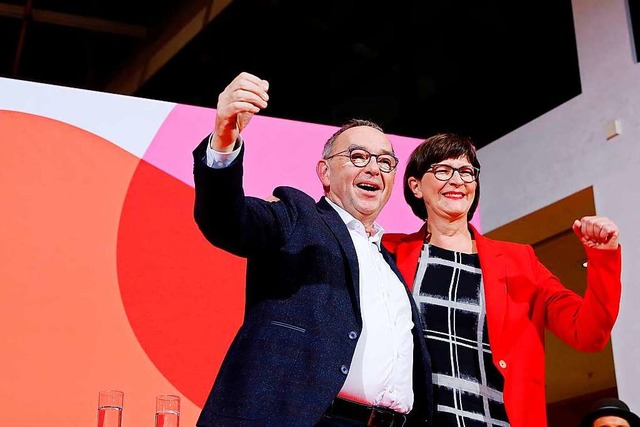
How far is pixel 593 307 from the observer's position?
90.8 inches

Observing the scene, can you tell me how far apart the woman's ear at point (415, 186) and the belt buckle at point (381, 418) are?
783 mm

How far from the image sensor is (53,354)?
2.83 m

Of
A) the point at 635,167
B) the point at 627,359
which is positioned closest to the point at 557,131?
the point at 635,167

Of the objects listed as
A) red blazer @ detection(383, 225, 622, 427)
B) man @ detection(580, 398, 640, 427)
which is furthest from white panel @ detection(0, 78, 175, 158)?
man @ detection(580, 398, 640, 427)

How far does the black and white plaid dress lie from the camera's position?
2254 mm

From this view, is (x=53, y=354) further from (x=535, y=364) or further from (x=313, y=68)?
(x=313, y=68)

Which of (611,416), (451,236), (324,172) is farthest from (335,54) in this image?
(324,172)

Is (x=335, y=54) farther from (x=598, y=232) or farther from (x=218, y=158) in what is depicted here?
(x=218, y=158)

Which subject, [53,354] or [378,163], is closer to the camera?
[378,163]

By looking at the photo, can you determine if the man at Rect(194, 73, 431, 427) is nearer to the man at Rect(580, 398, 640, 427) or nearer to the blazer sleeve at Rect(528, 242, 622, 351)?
the blazer sleeve at Rect(528, 242, 622, 351)

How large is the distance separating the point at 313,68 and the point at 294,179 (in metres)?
4.32

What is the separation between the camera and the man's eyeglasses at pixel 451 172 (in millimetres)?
2566

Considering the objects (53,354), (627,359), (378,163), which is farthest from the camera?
(627,359)

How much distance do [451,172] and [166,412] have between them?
3.15 feet
